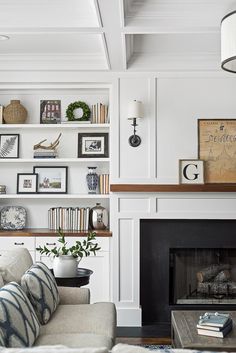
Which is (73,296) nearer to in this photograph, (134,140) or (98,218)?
(98,218)

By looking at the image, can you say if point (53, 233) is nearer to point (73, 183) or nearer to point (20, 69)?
point (73, 183)

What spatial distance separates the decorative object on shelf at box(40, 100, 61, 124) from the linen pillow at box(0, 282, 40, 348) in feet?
9.01

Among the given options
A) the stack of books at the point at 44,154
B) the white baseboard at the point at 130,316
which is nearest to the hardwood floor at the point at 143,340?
the white baseboard at the point at 130,316

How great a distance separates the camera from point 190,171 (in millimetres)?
5129

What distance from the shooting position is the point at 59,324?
11.3 ft

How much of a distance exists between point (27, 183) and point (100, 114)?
104 centimetres

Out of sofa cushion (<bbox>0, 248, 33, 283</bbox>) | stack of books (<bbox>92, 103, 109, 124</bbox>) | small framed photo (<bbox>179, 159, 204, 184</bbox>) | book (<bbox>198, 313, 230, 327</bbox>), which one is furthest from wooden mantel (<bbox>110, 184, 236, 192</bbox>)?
book (<bbox>198, 313, 230, 327</bbox>)

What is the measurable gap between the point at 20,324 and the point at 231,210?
2.91 metres

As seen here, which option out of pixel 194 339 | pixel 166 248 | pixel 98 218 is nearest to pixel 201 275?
pixel 166 248

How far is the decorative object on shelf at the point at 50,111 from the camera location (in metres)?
5.55

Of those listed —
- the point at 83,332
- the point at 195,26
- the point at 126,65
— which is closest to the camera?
the point at 83,332

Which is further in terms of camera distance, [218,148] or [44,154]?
[44,154]

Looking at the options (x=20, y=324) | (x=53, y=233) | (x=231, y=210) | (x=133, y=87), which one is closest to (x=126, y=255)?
(x=53, y=233)

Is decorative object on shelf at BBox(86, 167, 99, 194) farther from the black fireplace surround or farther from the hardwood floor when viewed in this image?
the hardwood floor
